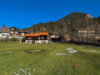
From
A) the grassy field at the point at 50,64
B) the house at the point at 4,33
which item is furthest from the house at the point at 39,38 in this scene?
the grassy field at the point at 50,64

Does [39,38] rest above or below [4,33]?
below

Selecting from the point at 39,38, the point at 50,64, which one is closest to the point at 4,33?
the point at 39,38

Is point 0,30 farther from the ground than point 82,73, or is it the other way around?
point 0,30

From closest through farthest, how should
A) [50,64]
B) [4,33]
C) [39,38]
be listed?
[50,64] < [39,38] < [4,33]

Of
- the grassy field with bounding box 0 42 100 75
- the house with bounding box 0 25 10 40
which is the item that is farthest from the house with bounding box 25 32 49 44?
the grassy field with bounding box 0 42 100 75

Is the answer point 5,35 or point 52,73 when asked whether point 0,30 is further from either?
point 52,73

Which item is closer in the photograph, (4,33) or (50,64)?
(50,64)

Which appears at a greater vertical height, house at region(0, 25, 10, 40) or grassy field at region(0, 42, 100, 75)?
house at region(0, 25, 10, 40)

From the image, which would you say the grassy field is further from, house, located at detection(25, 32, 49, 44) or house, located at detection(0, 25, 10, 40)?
Result: house, located at detection(0, 25, 10, 40)

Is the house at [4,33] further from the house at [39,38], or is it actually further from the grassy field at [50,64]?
the grassy field at [50,64]

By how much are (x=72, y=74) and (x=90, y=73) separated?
125 cm

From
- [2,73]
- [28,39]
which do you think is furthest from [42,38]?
[2,73]

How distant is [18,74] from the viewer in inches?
227

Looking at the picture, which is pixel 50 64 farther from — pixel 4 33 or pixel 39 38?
pixel 4 33
